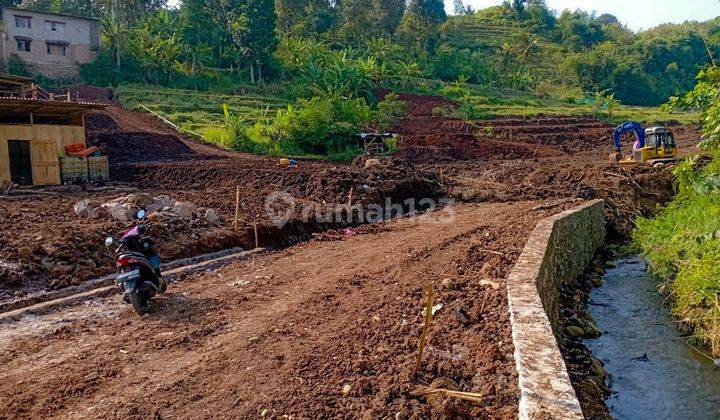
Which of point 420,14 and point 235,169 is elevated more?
point 420,14

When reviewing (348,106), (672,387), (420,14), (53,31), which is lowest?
(672,387)

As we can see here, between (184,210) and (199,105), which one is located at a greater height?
(199,105)

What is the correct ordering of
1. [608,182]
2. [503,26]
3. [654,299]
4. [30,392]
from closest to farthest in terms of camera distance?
[30,392] → [654,299] → [608,182] → [503,26]

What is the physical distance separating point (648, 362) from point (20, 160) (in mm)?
18508

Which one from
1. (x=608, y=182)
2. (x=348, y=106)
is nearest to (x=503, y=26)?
(x=348, y=106)

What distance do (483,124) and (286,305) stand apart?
3317 centimetres

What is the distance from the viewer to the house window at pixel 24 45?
3589cm

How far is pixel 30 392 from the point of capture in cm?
485

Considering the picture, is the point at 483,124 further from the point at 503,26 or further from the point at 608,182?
the point at 503,26

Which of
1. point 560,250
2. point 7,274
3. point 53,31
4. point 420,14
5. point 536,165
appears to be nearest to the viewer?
point 7,274

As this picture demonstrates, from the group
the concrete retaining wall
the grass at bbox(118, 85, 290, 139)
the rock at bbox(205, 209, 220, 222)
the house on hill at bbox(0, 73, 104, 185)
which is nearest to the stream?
the concrete retaining wall

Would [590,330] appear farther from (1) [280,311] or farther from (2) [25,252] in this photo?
(2) [25,252]

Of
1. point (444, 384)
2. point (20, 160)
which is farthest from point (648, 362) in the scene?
point (20, 160)

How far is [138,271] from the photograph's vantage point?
694 centimetres
